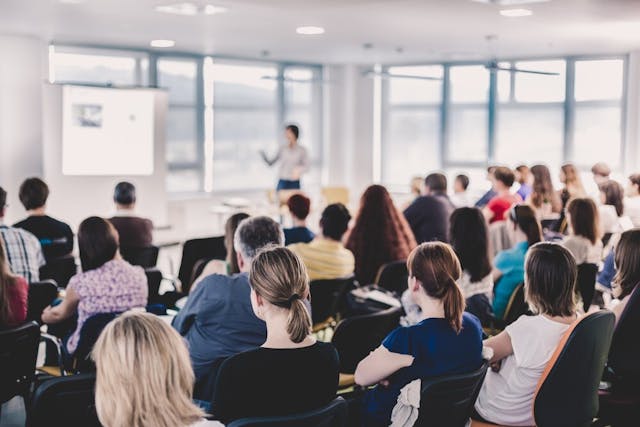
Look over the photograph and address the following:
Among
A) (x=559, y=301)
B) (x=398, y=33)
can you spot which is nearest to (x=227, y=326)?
Result: (x=559, y=301)

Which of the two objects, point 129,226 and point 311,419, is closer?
point 311,419

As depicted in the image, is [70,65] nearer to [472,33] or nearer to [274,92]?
[274,92]

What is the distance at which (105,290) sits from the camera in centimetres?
415

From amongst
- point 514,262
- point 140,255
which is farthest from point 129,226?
point 514,262

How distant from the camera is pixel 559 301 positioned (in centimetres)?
335

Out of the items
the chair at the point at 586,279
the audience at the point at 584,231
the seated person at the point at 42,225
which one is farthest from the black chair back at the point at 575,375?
the seated person at the point at 42,225

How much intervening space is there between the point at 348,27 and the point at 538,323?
641 cm

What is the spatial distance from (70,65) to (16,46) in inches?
53.1

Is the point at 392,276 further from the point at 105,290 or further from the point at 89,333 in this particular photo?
the point at 89,333

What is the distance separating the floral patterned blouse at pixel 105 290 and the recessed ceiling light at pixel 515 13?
504 cm

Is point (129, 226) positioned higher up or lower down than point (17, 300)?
higher up

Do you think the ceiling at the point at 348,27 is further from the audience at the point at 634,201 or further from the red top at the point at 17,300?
the red top at the point at 17,300

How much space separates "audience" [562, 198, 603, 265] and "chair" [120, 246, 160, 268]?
10.2 ft

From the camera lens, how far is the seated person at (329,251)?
5.04 meters
